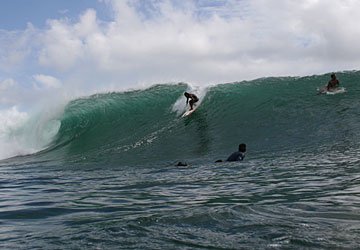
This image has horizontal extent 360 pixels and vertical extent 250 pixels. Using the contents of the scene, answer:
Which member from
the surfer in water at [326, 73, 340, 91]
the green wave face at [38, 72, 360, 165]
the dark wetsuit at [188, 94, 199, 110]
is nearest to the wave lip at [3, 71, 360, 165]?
the green wave face at [38, 72, 360, 165]

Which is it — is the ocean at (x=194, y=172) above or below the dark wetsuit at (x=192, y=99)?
below

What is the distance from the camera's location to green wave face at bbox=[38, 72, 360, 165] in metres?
14.0

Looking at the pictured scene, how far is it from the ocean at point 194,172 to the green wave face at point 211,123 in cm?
6

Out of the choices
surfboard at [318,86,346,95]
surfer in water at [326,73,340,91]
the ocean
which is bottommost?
the ocean

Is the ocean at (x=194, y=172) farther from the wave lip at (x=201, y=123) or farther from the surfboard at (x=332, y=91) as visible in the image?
the surfboard at (x=332, y=91)

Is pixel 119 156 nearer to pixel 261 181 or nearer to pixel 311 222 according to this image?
pixel 261 181

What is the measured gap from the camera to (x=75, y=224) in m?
4.90

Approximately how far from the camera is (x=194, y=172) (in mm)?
9859

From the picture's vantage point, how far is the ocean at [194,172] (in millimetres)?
4266

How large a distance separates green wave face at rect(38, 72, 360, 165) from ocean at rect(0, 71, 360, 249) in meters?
0.06

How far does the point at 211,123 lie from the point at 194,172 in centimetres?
785

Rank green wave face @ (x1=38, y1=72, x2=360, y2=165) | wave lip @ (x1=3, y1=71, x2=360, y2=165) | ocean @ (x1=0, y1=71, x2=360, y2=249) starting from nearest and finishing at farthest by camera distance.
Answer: ocean @ (x1=0, y1=71, x2=360, y2=249) → green wave face @ (x1=38, y1=72, x2=360, y2=165) → wave lip @ (x1=3, y1=71, x2=360, y2=165)

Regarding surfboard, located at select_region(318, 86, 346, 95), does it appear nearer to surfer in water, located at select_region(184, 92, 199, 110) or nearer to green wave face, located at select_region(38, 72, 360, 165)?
green wave face, located at select_region(38, 72, 360, 165)

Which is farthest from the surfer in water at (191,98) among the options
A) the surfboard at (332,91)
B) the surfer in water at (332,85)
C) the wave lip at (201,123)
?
the surfer in water at (332,85)
